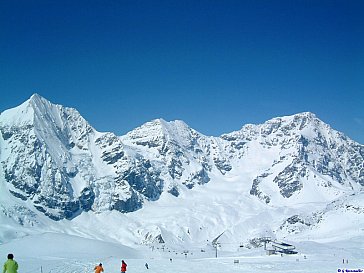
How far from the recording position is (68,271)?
59219 millimetres

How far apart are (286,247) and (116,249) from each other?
258 feet

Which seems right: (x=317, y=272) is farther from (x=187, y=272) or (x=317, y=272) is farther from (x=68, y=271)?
(x=68, y=271)

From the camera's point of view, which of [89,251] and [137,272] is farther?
[89,251]

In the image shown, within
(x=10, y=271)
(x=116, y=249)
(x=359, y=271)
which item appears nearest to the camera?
(x=10, y=271)

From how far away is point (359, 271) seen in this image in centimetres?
5503

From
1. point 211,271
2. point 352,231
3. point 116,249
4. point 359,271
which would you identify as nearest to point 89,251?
point 116,249

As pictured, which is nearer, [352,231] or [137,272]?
[137,272]

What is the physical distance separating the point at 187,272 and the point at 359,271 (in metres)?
19.3

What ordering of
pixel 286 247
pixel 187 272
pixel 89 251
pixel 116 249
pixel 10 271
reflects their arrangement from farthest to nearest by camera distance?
1. pixel 116 249
2. pixel 89 251
3. pixel 286 247
4. pixel 187 272
5. pixel 10 271

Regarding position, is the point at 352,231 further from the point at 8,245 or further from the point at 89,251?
the point at 8,245

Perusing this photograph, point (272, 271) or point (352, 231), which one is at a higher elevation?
point (352, 231)

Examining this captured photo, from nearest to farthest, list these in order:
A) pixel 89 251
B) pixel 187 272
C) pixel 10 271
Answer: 1. pixel 10 271
2. pixel 187 272
3. pixel 89 251

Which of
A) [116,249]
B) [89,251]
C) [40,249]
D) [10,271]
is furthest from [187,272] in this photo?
[116,249]

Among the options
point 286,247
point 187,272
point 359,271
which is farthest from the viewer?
point 286,247
